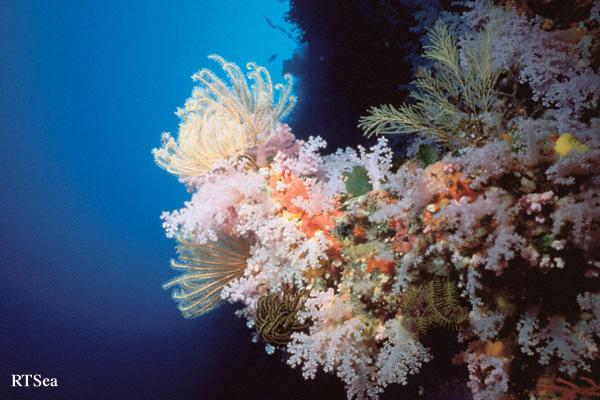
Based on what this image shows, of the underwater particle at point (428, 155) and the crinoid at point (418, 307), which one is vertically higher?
the underwater particle at point (428, 155)

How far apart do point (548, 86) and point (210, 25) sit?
9877 centimetres

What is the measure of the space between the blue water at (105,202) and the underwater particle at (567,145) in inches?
298

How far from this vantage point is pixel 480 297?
7.11ft

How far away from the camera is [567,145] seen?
1928mm

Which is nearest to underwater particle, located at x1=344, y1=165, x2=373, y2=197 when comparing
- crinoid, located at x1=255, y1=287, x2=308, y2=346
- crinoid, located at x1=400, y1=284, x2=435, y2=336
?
crinoid, located at x1=400, y1=284, x2=435, y2=336

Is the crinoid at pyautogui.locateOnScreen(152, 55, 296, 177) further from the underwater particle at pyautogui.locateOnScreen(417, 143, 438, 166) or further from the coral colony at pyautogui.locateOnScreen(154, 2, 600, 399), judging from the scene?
the underwater particle at pyautogui.locateOnScreen(417, 143, 438, 166)

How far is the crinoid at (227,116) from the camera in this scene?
140 inches

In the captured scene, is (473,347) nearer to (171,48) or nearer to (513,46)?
(513,46)

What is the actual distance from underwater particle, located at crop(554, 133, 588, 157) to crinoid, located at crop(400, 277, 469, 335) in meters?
0.96

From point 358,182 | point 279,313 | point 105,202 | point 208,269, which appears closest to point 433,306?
point 358,182

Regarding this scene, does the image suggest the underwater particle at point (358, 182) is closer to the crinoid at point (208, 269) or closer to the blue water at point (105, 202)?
the crinoid at point (208, 269)

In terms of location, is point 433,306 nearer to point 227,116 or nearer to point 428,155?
point 428,155

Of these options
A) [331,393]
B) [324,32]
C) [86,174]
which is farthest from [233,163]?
[86,174]

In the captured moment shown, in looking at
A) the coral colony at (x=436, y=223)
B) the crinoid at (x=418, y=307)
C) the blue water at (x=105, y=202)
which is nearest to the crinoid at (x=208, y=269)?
the coral colony at (x=436, y=223)
